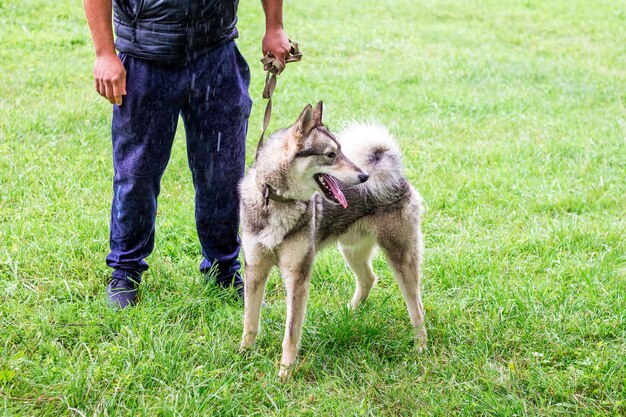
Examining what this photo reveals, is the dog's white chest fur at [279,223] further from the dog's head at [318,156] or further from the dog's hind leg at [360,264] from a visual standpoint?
the dog's hind leg at [360,264]

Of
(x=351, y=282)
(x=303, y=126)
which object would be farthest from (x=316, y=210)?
(x=351, y=282)

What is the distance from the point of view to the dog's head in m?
2.93

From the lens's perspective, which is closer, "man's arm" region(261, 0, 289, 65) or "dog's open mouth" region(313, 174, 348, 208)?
"dog's open mouth" region(313, 174, 348, 208)

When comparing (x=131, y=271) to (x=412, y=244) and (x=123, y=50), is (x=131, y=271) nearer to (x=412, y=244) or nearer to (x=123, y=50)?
(x=123, y=50)

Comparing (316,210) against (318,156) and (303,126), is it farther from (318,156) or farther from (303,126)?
(303,126)

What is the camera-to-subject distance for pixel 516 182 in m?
5.45

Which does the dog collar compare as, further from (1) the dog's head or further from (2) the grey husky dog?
(1) the dog's head

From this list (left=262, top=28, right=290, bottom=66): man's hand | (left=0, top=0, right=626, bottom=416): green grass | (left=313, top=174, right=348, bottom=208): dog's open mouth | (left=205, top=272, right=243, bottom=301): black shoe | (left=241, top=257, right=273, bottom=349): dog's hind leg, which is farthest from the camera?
(left=205, top=272, right=243, bottom=301): black shoe

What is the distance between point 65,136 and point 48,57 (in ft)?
9.09

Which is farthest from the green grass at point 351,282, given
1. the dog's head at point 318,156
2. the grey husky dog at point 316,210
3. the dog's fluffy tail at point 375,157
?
the dog's head at point 318,156

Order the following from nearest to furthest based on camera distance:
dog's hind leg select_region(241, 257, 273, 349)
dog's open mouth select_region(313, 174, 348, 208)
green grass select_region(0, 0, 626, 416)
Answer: green grass select_region(0, 0, 626, 416) → dog's open mouth select_region(313, 174, 348, 208) → dog's hind leg select_region(241, 257, 273, 349)

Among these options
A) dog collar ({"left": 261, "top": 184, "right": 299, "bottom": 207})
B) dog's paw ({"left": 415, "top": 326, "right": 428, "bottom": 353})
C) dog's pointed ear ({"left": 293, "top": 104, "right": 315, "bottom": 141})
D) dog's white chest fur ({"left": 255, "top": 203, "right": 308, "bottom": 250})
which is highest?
dog's pointed ear ({"left": 293, "top": 104, "right": 315, "bottom": 141})

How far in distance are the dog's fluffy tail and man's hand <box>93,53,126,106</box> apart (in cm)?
106

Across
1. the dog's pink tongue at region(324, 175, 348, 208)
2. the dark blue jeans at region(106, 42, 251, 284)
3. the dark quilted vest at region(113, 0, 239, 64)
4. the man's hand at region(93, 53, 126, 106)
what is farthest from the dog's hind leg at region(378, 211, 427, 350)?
the man's hand at region(93, 53, 126, 106)
